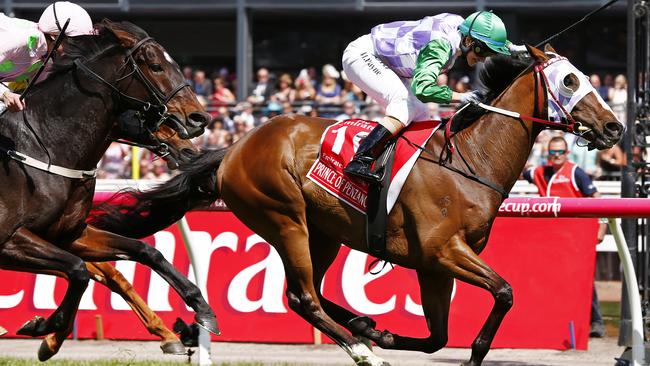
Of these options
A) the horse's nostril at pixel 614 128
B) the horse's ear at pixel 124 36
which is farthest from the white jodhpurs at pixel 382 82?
the horse's ear at pixel 124 36

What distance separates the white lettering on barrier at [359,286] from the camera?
7.74m

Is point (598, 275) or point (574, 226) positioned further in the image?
point (598, 275)

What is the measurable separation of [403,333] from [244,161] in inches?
78.3

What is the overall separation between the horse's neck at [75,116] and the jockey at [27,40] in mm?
173

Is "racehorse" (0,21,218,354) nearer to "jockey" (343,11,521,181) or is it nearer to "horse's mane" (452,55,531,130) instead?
"jockey" (343,11,521,181)

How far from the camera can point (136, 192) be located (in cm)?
663

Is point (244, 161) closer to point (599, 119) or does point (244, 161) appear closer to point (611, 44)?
point (599, 119)

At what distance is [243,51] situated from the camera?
1583 cm

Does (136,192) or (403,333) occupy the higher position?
(136,192)

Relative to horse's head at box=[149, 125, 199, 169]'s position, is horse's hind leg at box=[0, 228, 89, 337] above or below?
below

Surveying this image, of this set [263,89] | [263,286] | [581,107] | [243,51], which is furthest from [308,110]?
[581,107]

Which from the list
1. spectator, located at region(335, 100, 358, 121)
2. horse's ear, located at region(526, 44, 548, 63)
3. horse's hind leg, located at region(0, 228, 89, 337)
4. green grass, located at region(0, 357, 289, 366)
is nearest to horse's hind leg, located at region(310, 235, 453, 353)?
green grass, located at region(0, 357, 289, 366)

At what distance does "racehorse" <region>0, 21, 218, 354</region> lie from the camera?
18.5 ft

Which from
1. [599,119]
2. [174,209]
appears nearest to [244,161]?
[174,209]
